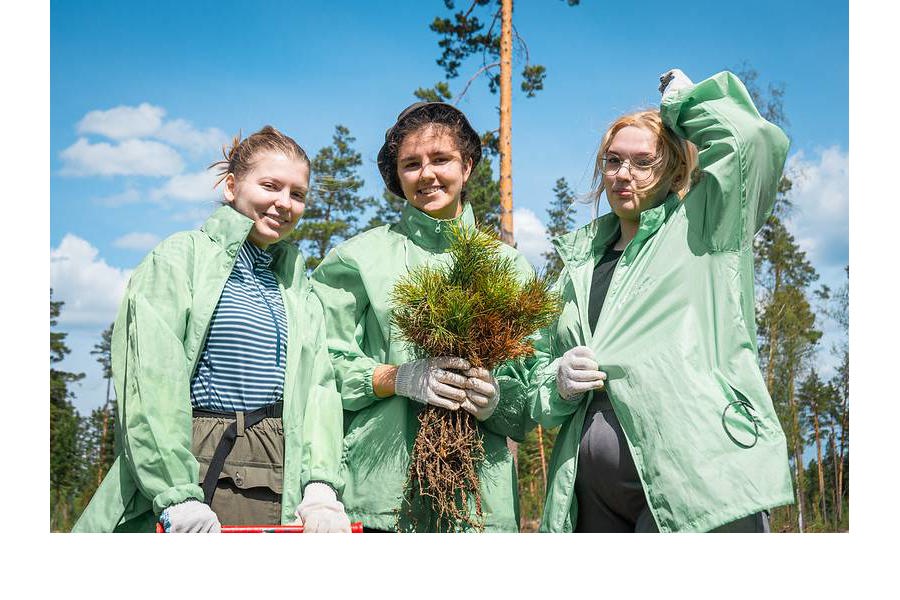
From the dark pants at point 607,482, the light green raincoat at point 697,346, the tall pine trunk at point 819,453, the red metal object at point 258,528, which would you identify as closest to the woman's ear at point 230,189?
the red metal object at point 258,528

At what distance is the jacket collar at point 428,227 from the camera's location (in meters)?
3.44

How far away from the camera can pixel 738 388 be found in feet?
8.97

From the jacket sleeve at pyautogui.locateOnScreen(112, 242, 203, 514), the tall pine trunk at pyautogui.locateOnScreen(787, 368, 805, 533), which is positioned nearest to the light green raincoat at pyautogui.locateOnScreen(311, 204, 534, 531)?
the jacket sleeve at pyautogui.locateOnScreen(112, 242, 203, 514)

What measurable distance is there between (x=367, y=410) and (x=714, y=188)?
163cm

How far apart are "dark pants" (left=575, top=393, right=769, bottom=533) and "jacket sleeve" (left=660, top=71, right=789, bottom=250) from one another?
745 millimetres

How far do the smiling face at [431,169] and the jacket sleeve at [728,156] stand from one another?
940mm

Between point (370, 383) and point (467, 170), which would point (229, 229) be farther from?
point (467, 170)

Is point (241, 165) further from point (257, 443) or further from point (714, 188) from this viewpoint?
point (714, 188)

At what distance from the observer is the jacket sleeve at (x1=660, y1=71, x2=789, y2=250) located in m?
2.75

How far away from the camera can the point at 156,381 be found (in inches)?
105

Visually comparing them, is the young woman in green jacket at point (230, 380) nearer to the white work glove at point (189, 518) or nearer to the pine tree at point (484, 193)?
the white work glove at point (189, 518)

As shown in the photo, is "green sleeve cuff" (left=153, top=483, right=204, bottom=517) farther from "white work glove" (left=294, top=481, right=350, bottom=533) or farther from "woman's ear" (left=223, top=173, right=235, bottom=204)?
"woman's ear" (left=223, top=173, right=235, bottom=204)

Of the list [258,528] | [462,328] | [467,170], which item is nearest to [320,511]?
[258,528]
